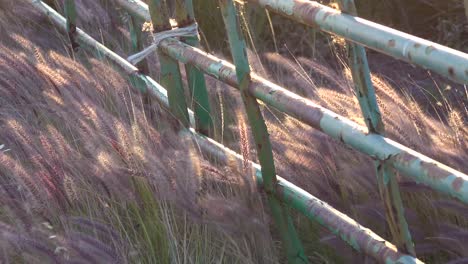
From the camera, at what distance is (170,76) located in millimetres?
3244

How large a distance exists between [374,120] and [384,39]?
224 mm

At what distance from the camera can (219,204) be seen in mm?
2713

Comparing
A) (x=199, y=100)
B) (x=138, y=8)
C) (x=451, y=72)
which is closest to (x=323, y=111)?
(x=451, y=72)

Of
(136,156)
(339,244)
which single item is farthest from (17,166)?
(339,244)

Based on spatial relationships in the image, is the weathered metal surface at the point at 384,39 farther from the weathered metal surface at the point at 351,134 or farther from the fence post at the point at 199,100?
the fence post at the point at 199,100

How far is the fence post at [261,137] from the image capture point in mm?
2625

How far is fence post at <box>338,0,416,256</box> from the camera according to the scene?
212 centimetres

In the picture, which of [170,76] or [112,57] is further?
[112,57]

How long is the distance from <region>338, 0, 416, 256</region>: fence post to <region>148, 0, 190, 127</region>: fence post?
3.56 feet

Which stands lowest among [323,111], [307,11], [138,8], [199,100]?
[199,100]

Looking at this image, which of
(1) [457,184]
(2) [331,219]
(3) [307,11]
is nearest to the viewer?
(1) [457,184]

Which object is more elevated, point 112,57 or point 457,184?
point 457,184

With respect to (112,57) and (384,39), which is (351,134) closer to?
(384,39)

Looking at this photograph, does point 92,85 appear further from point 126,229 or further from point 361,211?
point 361,211
